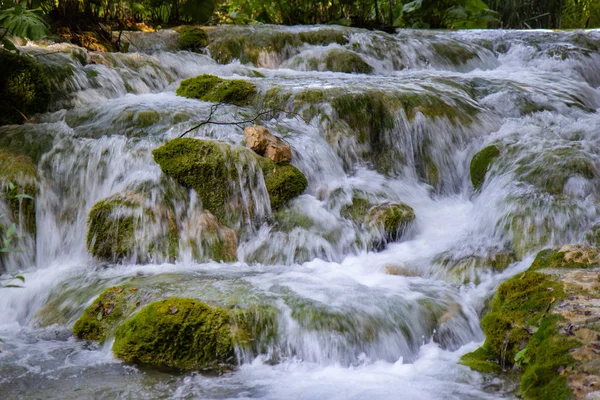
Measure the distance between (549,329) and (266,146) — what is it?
3338 millimetres

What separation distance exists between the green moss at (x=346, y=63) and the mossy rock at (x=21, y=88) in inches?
175

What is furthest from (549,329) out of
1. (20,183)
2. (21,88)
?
(21,88)

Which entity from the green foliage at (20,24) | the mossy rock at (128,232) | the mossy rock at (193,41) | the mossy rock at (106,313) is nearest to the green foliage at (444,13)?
the mossy rock at (193,41)

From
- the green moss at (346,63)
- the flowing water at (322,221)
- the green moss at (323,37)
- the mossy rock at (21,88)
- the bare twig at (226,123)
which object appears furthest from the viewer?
the green moss at (323,37)

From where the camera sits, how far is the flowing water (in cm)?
334

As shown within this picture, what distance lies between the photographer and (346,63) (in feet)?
30.4

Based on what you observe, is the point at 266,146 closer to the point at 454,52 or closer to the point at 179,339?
the point at 179,339

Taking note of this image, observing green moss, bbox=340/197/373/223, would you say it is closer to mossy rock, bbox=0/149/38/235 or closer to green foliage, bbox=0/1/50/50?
mossy rock, bbox=0/149/38/235

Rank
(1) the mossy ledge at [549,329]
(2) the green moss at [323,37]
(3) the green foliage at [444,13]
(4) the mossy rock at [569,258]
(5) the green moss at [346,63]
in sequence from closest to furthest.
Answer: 1. (1) the mossy ledge at [549,329]
2. (4) the mossy rock at [569,258]
3. (5) the green moss at [346,63]
4. (2) the green moss at [323,37]
5. (3) the green foliage at [444,13]

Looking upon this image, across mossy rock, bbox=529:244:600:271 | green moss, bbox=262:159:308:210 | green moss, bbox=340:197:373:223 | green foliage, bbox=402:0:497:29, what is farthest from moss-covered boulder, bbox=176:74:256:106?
green foliage, bbox=402:0:497:29

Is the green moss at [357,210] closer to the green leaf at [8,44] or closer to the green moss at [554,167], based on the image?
the green moss at [554,167]

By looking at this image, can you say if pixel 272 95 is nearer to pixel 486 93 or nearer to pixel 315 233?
pixel 315 233

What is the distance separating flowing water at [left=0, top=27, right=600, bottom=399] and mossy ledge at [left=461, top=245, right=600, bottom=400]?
0.20 m

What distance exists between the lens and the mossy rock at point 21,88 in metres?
6.20
